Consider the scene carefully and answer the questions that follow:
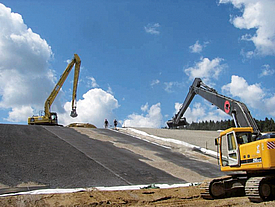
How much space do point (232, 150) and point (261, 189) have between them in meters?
1.72

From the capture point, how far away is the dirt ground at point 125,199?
798 centimetres

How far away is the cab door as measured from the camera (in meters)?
9.09

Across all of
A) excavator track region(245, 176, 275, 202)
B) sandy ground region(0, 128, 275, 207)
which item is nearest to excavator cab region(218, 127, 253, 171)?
excavator track region(245, 176, 275, 202)

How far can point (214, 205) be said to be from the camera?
26.5ft

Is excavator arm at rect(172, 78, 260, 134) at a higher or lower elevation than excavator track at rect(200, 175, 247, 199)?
higher

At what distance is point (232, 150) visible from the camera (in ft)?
30.8

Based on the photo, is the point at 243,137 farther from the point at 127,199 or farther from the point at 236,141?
the point at 127,199

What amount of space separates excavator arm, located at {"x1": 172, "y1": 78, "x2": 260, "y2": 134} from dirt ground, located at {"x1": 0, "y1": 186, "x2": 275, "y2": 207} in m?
3.36

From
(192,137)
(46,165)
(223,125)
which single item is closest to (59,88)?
(192,137)

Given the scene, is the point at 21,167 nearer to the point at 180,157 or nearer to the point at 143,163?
the point at 143,163

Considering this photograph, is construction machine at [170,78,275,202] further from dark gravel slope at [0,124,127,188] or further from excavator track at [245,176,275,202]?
dark gravel slope at [0,124,127,188]

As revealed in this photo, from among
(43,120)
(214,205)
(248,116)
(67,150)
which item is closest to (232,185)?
(214,205)

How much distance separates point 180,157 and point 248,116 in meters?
7.95

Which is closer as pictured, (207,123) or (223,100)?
(223,100)
